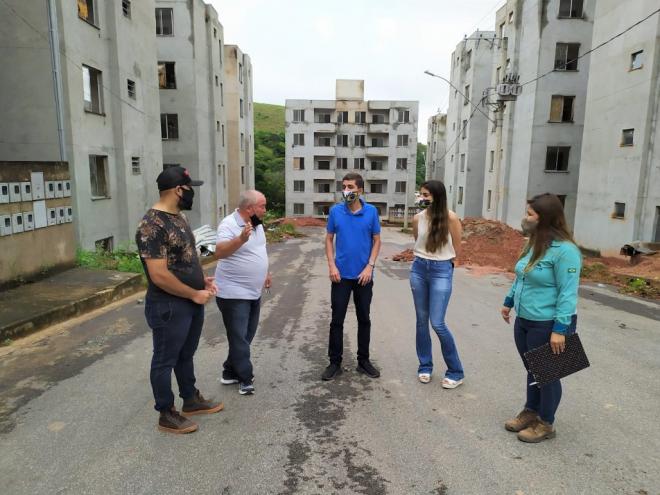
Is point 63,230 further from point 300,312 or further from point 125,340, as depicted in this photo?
point 300,312

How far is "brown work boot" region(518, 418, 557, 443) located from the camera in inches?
132

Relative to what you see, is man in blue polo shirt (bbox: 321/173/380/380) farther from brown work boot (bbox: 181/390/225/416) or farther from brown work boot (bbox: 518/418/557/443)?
brown work boot (bbox: 518/418/557/443)

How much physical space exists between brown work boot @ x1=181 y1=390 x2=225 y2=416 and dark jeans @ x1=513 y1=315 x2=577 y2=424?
2505mm

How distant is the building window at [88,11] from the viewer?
15.0 meters

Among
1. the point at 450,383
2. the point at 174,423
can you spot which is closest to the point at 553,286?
the point at 450,383

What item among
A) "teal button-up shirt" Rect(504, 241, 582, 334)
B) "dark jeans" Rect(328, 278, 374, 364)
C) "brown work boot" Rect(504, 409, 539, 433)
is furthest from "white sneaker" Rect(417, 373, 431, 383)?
"teal button-up shirt" Rect(504, 241, 582, 334)

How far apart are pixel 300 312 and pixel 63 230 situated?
5.43 meters

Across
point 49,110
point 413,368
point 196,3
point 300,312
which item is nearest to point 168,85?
point 196,3

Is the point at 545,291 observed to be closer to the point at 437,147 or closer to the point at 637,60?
the point at 637,60

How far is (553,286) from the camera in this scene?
3213mm

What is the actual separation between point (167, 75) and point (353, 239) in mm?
26506

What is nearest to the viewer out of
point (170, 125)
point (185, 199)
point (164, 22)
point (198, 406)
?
point (185, 199)

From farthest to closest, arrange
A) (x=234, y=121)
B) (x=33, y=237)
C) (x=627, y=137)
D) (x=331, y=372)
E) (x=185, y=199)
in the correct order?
1. (x=234, y=121)
2. (x=627, y=137)
3. (x=33, y=237)
4. (x=331, y=372)
5. (x=185, y=199)

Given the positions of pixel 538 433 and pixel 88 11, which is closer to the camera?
pixel 538 433
